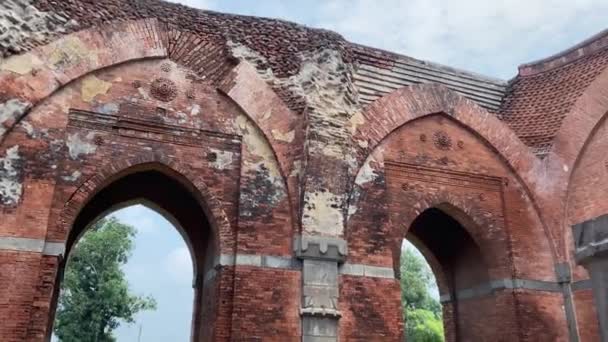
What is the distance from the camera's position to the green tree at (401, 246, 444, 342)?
22.6m

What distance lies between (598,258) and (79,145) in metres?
→ 6.27

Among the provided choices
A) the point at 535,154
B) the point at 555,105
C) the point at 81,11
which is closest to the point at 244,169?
the point at 81,11

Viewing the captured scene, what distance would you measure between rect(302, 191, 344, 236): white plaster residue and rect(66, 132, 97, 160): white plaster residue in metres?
3.00

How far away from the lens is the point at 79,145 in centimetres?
783

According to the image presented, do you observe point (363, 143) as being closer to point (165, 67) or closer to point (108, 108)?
point (165, 67)

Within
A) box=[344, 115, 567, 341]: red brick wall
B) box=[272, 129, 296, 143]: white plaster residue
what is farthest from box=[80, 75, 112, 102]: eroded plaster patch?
box=[344, 115, 567, 341]: red brick wall

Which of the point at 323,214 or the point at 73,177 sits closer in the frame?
the point at 73,177

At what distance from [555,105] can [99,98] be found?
317 inches

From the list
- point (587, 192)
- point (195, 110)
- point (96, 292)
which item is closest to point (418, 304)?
point (96, 292)

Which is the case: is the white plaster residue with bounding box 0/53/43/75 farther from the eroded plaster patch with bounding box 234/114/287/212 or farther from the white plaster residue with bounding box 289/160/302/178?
the white plaster residue with bounding box 289/160/302/178

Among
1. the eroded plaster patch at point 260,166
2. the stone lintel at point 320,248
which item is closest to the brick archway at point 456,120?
the eroded plaster patch at point 260,166

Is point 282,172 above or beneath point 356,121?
beneath

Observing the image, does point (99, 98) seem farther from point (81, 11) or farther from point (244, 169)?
point (244, 169)

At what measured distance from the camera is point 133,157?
8023mm
